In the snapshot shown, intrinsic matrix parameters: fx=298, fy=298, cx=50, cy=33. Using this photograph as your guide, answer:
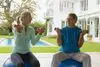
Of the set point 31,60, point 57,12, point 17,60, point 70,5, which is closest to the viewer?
point 17,60

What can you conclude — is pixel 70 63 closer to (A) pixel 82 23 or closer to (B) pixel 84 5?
(A) pixel 82 23

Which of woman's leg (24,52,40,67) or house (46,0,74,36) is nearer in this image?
woman's leg (24,52,40,67)

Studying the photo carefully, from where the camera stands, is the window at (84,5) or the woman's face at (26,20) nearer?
the woman's face at (26,20)

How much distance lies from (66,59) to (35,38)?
582mm

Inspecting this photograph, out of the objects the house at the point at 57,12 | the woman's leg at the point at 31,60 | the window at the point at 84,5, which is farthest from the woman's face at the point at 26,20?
the house at the point at 57,12

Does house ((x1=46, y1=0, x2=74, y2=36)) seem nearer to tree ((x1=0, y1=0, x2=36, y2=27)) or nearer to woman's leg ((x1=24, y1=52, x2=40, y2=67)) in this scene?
tree ((x1=0, y1=0, x2=36, y2=27))

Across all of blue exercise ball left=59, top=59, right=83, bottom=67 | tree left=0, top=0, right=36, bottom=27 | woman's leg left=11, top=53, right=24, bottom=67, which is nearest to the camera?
woman's leg left=11, top=53, right=24, bottom=67

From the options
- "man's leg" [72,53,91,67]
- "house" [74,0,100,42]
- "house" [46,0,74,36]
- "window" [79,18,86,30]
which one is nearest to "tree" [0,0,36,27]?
"house" [46,0,74,36]

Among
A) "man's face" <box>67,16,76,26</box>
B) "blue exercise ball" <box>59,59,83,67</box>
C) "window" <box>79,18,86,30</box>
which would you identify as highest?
"man's face" <box>67,16,76,26</box>

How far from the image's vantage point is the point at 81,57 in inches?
176

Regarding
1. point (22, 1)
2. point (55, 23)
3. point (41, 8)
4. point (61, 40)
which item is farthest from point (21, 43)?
point (41, 8)

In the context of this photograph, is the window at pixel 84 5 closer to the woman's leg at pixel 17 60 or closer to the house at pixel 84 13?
the house at pixel 84 13

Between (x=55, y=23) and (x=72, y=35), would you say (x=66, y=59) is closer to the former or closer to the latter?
(x=72, y=35)

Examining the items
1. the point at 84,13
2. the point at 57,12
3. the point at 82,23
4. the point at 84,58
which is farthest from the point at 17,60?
the point at 57,12
